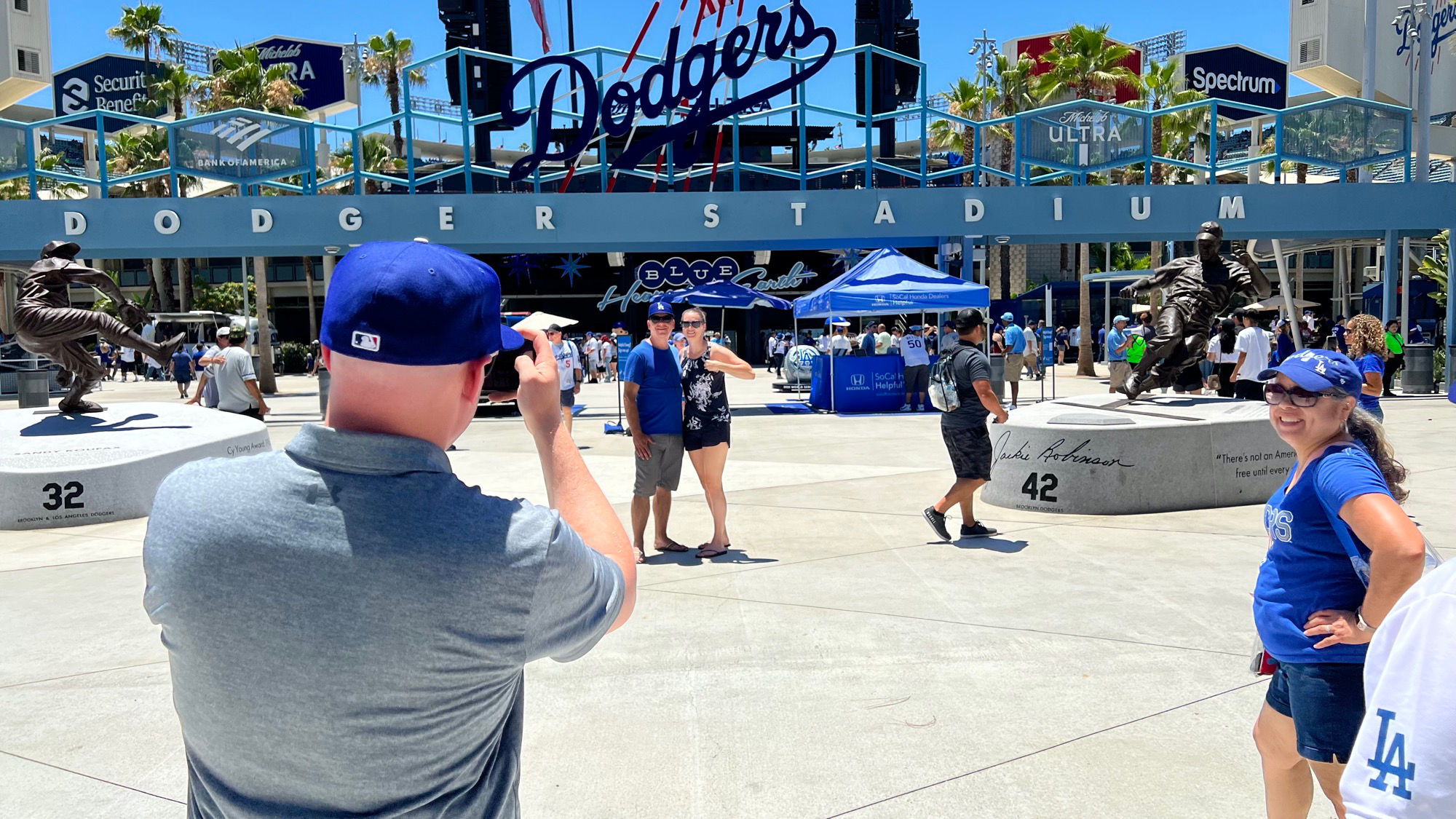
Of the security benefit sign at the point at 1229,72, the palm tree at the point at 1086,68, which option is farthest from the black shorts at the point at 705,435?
the security benefit sign at the point at 1229,72

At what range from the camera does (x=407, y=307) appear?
1.42 metres

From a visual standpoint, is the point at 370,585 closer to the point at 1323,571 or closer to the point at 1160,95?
the point at 1323,571

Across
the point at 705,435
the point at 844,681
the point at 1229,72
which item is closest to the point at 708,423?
the point at 705,435

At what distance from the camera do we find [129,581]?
6.91m

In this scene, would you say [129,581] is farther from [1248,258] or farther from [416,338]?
[1248,258]

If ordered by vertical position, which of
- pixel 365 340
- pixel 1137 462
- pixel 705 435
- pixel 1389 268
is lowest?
pixel 1137 462

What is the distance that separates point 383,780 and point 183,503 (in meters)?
0.46

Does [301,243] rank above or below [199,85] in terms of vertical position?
below

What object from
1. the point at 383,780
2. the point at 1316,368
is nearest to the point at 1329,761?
the point at 1316,368

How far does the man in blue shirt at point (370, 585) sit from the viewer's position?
4.43ft

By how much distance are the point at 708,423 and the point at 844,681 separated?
9.89ft

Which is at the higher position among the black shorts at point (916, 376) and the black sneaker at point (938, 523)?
the black shorts at point (916, 376)

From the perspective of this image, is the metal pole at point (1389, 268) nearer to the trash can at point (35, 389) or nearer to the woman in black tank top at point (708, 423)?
the woman in black tank top at point (708, 423)

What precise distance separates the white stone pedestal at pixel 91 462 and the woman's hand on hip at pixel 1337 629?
29.2 feet
